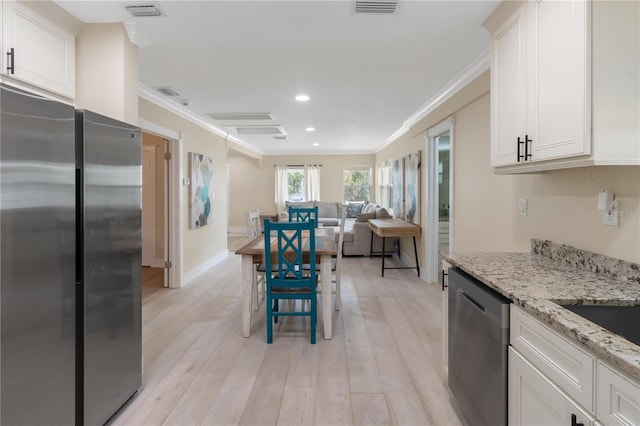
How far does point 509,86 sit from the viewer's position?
1935 mm

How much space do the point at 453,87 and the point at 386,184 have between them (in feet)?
14.3

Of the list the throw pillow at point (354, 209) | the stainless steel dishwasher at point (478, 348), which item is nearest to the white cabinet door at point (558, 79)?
the stainless steel dishwasher at point (478, 348)

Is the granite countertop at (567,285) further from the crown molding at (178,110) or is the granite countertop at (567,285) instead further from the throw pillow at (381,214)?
the throw pillow at (381,214)

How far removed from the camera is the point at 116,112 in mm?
2230

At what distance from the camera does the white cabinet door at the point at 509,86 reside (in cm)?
180

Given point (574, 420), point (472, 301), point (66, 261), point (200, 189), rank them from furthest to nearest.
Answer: point (200, 189)
point (472, 301)
point (66, 261)
point (574, 420)

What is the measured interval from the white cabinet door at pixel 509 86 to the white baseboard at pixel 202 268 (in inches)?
161

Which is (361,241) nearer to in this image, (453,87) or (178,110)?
(453,87)

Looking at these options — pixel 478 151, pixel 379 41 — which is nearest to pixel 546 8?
pixel 379 41

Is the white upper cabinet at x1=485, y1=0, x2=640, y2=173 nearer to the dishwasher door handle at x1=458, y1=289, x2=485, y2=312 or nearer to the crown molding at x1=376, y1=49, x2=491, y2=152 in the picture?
the dishwasher door handle at x1=458, y1=289, x2=485, y2=312

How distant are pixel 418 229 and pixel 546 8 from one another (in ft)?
12.0

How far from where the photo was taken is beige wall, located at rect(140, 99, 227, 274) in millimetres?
4172

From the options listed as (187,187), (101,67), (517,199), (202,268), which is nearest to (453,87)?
(517,199)

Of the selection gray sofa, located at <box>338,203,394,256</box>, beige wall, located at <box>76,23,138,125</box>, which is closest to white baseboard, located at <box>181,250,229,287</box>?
gray sofa, located at <box>338,203,394,256</box>
